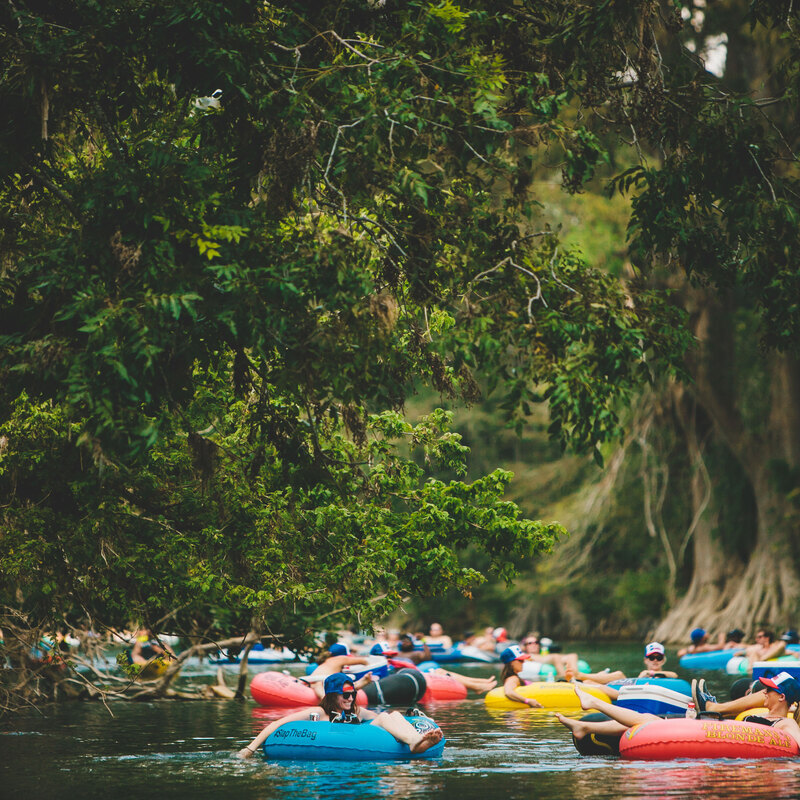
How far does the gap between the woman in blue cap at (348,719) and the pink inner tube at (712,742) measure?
201 cm

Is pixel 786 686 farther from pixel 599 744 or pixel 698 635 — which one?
pixel 698 635

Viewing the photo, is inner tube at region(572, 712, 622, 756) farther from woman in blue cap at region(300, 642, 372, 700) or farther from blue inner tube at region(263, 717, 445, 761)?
woman in blue cap at region(300, 642, 372, 700)

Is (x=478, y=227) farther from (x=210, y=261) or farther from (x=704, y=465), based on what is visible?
(x=704, y=465)

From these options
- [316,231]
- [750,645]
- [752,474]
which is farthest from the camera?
[752,474]

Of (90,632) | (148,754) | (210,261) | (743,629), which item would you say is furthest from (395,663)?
(210,261)

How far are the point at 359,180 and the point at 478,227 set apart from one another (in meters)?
1.24

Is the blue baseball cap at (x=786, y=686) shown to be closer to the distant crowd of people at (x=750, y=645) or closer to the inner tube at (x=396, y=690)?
the inner tube at (x=396, y=690)

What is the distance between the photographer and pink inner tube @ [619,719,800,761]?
11.1 metres

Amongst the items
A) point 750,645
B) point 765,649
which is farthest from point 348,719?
point 750,645

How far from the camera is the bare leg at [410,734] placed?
11.3m

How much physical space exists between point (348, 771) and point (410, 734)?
29.3 inches

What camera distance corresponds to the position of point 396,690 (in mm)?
→ 17578

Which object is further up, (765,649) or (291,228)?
(291,228)

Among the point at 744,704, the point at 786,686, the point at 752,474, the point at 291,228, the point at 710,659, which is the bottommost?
the point at 710,659
